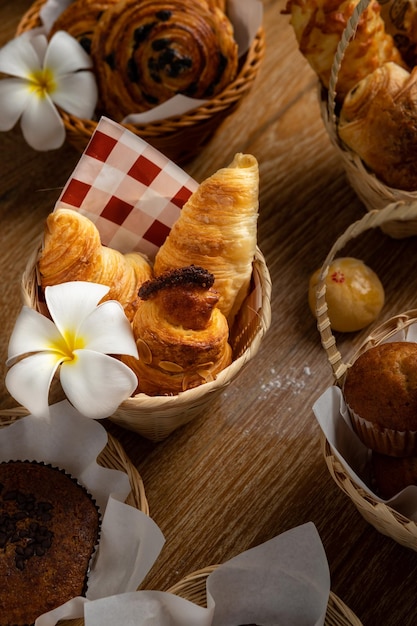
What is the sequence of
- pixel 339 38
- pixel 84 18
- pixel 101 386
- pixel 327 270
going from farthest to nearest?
pixel 84 18
pixel 339 38
pixel 327 270
pixel 101 386

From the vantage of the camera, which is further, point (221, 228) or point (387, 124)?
point (387, 124)

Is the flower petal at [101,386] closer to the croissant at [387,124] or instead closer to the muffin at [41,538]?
the muffin at [41,538]

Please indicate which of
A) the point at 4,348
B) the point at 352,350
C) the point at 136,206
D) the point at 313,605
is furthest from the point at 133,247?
the point at 313,605

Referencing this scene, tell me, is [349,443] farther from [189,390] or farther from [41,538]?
[41,538]

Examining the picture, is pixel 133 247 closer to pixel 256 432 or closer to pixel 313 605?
pixel 256 432

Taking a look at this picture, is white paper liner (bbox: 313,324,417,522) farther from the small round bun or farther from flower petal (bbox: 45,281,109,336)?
flower petal (bbox: 45,281,109,336)

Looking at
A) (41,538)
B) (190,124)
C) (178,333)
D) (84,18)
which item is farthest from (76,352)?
(84,18)

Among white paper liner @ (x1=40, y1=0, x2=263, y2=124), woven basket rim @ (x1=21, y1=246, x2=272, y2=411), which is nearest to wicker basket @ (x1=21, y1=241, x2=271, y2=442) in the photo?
woven basket rim @ (x1=21, y1=246, x2=272, y2=411)
